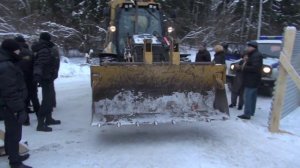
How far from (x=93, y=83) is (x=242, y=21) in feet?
99.7

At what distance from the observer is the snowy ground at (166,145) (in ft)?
20.3

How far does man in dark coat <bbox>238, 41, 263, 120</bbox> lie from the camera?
29.0ft

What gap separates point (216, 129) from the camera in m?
8.13

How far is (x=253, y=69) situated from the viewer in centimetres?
881

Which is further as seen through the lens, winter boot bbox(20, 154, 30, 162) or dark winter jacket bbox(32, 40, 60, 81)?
dark winter jacket bbox(32, 40, 60, 81)

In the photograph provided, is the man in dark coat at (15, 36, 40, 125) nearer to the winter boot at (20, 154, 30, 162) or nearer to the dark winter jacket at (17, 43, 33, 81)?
the dark winter jacket at (17, 43, 33, 81)

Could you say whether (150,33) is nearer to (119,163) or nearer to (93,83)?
(93,83)

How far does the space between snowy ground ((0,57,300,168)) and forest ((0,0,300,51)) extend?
14.8 meters

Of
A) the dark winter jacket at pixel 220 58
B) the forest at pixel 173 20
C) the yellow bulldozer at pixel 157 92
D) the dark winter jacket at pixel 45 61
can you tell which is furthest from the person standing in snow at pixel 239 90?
the forest at pixel 173 20

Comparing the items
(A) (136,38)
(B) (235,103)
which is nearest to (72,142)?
(A) (136,38)

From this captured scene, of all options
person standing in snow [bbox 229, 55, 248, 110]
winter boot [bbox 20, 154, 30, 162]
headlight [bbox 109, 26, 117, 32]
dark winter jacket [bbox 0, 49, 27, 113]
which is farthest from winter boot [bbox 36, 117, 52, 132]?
person standing in snow [bbox 229, 55, 248, 110]

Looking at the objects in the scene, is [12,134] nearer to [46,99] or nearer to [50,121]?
[46,99]

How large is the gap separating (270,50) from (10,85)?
31.2 feet

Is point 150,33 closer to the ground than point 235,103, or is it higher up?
higher up
